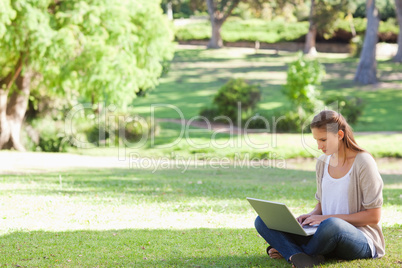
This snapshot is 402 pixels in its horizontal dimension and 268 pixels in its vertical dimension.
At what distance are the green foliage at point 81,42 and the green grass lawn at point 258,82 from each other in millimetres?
8980

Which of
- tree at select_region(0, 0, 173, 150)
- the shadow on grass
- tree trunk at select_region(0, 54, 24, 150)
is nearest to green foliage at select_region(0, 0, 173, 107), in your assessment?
tree at select_region(0, 0, 173, 150)

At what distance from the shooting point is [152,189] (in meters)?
10.7

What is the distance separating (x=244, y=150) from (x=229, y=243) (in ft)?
44.7

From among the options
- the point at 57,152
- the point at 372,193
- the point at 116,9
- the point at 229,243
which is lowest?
the point at 57,152

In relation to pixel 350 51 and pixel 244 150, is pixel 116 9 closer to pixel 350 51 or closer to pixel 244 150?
pixel 244 150

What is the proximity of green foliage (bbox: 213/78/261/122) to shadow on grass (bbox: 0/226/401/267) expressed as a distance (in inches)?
717

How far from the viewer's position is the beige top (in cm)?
455

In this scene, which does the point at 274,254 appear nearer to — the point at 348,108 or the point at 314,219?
the point at 314,219

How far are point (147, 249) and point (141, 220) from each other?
1.66 meters

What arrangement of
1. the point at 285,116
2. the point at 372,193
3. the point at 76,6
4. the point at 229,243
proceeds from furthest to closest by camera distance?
the point at 285,116 < the point at 76,6 < the point at 229,243 < the point at 372,193

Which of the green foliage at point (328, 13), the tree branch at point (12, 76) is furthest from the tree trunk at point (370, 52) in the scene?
the tree branch at point (12, 76)

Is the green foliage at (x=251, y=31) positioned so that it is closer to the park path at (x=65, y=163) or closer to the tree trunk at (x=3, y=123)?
the park path at (x=65, y=163)

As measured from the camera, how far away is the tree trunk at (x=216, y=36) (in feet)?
156

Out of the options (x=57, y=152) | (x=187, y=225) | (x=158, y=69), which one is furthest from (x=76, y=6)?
(x=187, y=225)
